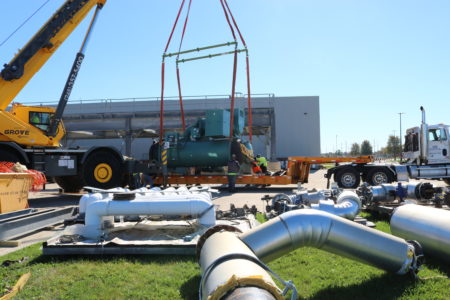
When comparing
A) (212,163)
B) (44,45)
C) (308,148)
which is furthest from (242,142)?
(308,148)

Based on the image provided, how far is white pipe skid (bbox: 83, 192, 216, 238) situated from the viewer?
4.95 m

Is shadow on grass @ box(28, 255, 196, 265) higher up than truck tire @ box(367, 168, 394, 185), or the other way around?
truck tire @ box(367, 168, 394, 185)

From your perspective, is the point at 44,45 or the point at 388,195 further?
the point at 44,45

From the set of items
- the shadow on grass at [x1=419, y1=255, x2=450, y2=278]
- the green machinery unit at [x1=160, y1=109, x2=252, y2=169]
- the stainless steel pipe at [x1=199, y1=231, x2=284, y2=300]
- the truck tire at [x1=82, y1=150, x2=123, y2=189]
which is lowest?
the shadow on grass at [x1=419, y1=255, x2=450, y2=278]

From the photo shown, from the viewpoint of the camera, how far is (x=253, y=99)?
115 feet

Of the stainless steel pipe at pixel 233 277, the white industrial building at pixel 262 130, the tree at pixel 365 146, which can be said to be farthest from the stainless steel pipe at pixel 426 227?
the tree at pixel 365 146

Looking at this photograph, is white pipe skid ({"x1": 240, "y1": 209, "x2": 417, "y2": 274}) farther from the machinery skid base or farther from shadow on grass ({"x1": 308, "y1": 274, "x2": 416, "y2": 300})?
the machinery skid base

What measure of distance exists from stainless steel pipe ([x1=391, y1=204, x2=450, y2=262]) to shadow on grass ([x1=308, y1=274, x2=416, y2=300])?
0.58 meters

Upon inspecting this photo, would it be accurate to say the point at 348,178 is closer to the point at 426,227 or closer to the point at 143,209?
the point at 426,227

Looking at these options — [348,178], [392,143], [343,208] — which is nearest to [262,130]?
[348,178]

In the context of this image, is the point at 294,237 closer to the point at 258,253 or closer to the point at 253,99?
the point at 258,253

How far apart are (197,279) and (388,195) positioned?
498 centimetres

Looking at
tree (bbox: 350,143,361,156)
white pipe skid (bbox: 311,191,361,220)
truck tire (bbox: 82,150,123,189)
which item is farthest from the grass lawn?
tree (bbox: 350,143,361,156)

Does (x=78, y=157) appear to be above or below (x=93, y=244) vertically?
above
